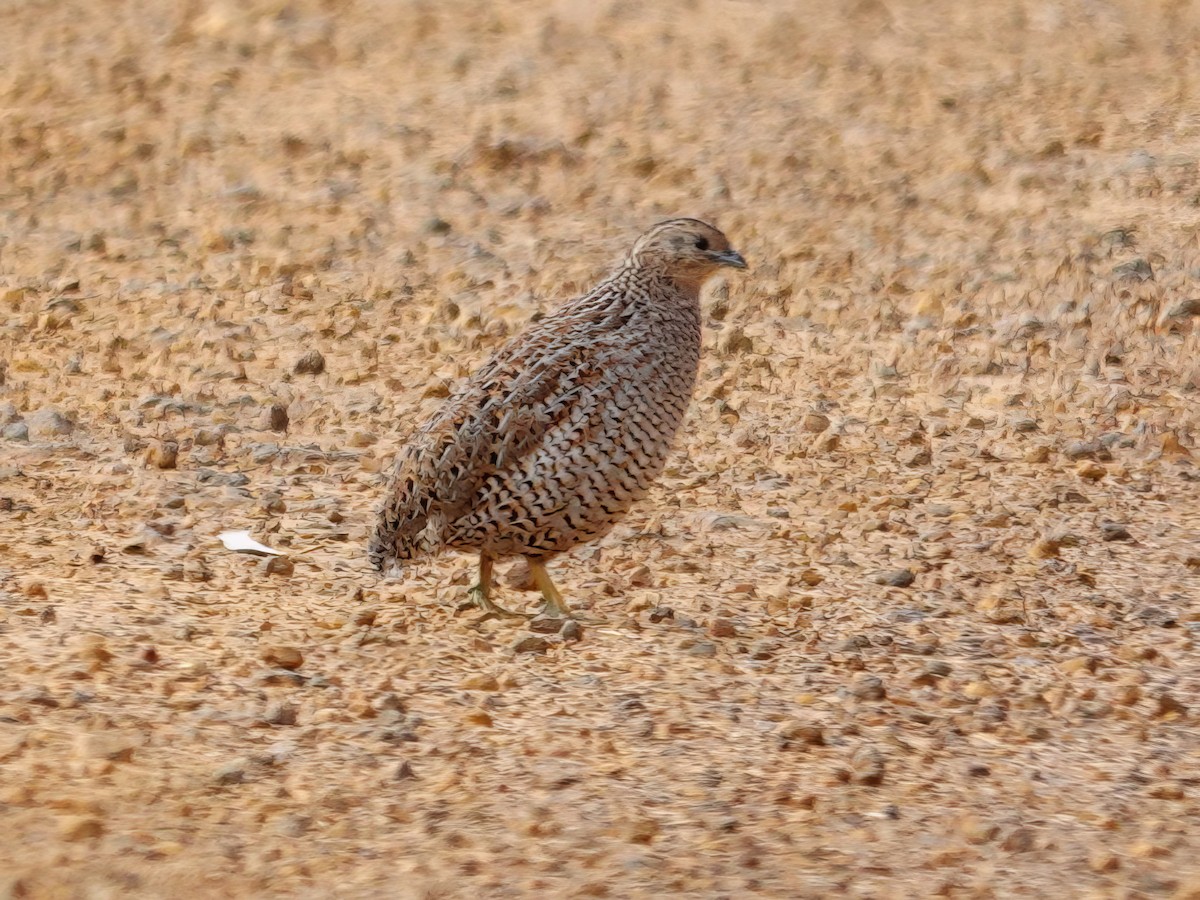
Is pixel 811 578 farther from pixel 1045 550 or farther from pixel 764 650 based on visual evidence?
pixel 1045 550

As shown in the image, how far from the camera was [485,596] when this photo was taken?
6844mm

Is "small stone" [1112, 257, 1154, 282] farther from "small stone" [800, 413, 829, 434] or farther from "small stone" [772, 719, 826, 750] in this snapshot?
"small stone" [772, 719, 826, 750]

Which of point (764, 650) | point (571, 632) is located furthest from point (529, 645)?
point (764, 650)

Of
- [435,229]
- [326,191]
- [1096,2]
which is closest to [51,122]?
[326,191]

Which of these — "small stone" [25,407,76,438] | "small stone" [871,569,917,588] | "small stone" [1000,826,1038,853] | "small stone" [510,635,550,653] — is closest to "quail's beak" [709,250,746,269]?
"small stone" [871,569,917,588]

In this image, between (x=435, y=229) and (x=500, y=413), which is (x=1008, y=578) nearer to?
(x=500, y=413)

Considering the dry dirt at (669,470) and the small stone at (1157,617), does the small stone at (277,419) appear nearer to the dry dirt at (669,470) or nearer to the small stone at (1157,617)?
the dry dirt at (669,470)

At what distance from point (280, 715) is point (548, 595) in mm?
1241

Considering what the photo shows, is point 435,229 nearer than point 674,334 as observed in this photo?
No

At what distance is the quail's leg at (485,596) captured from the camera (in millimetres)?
6781

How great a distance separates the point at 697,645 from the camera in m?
6.45

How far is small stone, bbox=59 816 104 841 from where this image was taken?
4.96 m

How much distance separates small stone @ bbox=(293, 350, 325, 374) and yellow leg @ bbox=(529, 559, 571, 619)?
2.90 m

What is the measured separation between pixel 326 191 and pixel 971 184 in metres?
3.52
